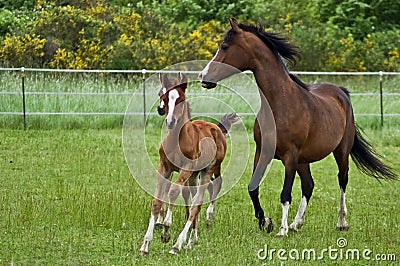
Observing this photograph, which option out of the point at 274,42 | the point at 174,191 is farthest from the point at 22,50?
the point at 174,191

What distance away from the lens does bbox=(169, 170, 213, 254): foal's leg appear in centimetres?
735

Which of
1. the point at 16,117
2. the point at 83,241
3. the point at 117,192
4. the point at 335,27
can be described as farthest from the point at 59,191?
the point at 335,27

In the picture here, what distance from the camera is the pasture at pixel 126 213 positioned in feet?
24.0

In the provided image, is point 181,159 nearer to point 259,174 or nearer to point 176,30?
point 259,174

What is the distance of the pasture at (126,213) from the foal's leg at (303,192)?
0.11 m

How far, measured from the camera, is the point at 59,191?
1041 centimetres

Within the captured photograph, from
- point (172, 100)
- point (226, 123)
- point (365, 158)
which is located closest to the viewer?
point (172, 100)

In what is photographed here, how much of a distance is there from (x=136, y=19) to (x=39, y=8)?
2808 mm

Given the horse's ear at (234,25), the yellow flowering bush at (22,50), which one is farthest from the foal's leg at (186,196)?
the yellow flowering bush at (22,50)

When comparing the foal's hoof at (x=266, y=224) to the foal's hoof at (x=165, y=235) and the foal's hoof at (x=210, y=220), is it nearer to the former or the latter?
the foal's hoof at (x=210, y=220)

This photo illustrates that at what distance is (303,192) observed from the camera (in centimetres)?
920

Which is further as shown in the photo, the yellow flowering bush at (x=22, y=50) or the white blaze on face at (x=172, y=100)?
the yellow flowering bush at (x=22, y=50)

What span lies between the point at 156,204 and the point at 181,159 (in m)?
0.45

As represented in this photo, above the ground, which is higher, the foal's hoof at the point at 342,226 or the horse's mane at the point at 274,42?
the horse's mane at the point at 274,42
